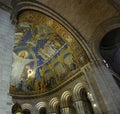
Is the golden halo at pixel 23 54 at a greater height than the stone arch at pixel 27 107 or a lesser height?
greater

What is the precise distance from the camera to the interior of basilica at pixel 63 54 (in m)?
8.38

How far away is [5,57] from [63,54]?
24.6ft

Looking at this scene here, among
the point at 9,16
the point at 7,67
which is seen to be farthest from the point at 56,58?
the point at 7,67

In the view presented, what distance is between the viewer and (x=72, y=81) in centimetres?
1162

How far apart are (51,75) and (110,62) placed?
609cm

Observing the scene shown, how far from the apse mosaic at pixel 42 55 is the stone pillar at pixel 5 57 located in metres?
3.31

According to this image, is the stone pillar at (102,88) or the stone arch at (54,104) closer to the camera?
the stone pillar at (102,88)

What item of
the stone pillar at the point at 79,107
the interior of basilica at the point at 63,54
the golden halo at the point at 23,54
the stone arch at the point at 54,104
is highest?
the golden halo at the point at 23,54

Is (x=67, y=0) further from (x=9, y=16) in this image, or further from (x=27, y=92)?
(x=27, y=92)

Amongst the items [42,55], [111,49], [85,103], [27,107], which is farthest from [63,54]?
[27,107]

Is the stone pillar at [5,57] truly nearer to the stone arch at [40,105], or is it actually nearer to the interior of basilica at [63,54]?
the interior of basilica at [63,54]

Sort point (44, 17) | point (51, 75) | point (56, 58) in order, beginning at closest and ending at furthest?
point (44, 17), point (56, 58), point (51, 75)

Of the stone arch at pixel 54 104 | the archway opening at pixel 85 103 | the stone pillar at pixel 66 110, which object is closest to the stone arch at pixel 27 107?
the stone arch at pixel 54 104

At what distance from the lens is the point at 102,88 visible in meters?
8.68
